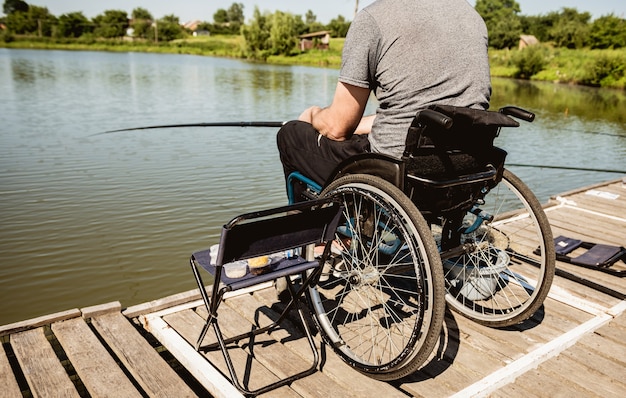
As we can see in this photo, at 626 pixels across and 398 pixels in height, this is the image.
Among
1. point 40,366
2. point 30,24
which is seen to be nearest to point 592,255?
point 40,366

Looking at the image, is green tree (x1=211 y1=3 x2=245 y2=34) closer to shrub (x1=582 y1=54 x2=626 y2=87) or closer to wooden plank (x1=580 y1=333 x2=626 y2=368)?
shrub (x1=582 y1=54 x2=626 y2=87)

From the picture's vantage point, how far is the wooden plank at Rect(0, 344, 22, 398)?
225 centimetres

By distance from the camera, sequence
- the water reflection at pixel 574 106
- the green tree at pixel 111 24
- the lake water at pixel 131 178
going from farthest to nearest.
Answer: the green tree at pixel 111 24 < the water reflection at pixel 574 106 < the lake water at pixel 131 178

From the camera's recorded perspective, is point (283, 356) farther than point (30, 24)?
No

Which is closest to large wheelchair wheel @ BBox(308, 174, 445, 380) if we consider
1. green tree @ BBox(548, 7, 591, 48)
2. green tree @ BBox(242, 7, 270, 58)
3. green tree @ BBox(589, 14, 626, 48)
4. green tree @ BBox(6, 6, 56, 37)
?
green tree @ BBox(589, 14, 626, 48)

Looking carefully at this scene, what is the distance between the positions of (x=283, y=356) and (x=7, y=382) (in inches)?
49.5

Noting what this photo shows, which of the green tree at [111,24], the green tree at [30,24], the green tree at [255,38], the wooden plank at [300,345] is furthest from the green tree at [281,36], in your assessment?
the wooden plank at [300,345]

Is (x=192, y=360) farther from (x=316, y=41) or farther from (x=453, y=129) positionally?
(x=316, y=41)

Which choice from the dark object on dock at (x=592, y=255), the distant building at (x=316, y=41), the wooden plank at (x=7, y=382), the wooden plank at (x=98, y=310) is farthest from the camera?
the distant building at (x=316, y=41)

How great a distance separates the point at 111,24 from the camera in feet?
275

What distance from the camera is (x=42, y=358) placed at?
253cm

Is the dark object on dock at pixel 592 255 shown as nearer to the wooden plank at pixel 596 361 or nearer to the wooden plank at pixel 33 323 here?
the wooden plank at pixel 596 361

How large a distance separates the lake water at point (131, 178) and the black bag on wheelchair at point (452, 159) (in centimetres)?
302

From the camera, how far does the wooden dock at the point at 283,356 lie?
2.32 m
